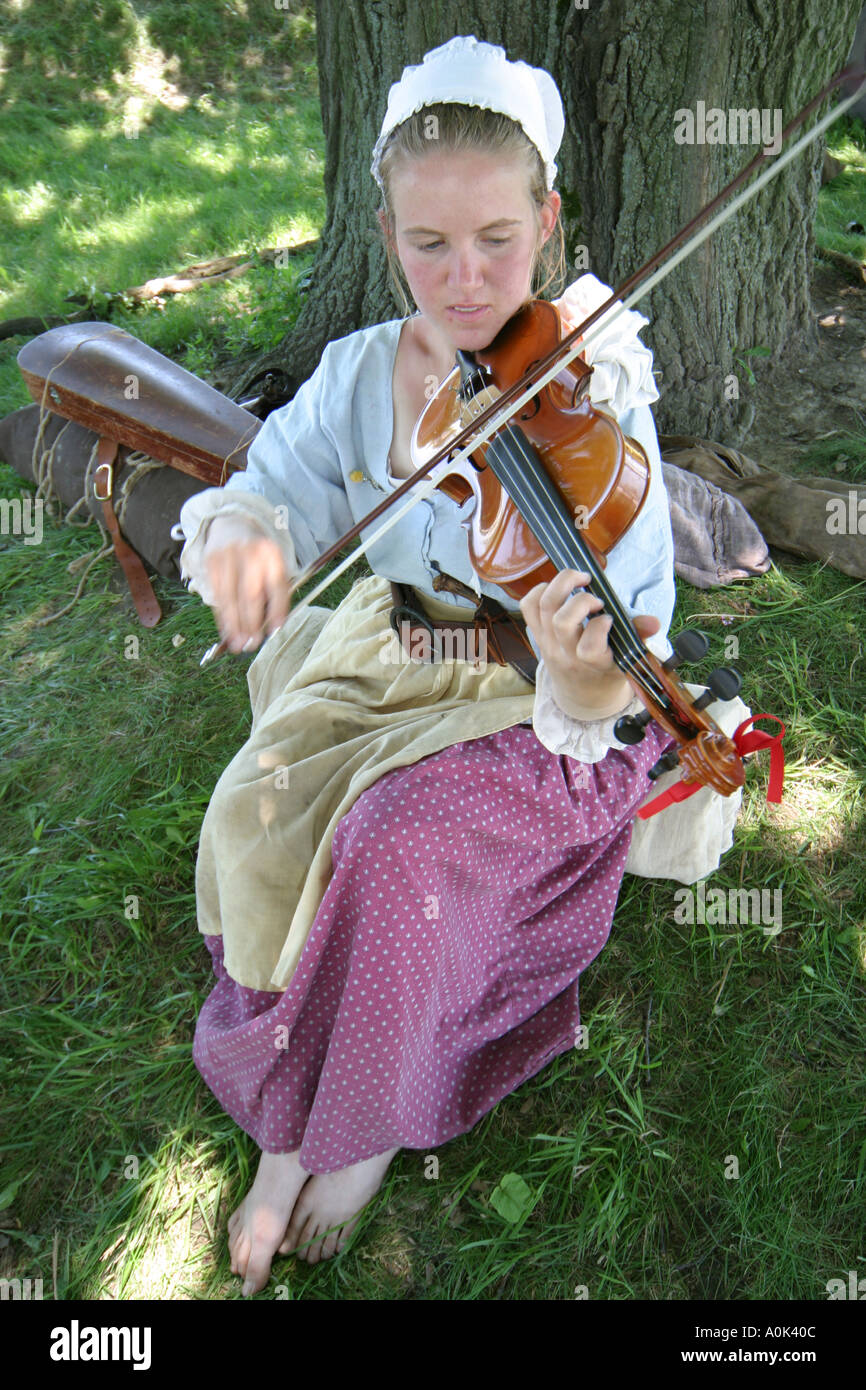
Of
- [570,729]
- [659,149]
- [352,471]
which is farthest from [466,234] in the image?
[659,149]

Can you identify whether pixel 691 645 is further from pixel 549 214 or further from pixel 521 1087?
pixel 521 1087

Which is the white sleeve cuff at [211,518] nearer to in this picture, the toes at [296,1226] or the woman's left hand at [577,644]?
the woman's left hand at [577,644]

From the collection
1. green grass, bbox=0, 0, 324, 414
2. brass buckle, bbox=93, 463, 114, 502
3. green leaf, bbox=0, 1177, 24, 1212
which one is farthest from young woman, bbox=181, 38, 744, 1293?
green grass, bbox=0, 0, 324, 414

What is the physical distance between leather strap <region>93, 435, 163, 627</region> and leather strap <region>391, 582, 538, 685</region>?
1253mm

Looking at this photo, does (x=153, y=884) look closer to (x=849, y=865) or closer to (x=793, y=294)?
(x=849, y=865)

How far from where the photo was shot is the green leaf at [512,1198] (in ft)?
5.75

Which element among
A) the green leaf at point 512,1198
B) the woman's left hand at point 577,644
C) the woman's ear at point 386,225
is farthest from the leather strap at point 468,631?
the green leaf at point 512,1198

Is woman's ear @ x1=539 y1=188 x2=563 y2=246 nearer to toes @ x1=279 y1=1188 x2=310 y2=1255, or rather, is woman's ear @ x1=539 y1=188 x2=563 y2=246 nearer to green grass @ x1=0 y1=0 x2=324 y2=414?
toes @ x1=279 y1=1188 x2=310 y2=1255

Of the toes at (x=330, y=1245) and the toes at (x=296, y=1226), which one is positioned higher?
the toes at (x=296, y=1226)

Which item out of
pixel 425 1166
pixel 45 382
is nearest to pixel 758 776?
pixel 425 1166

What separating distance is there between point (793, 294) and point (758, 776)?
158cm

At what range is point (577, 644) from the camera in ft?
4.48

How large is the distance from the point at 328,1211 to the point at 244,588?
1.08 metres

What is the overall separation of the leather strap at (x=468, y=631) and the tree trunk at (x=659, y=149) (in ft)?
4.51
